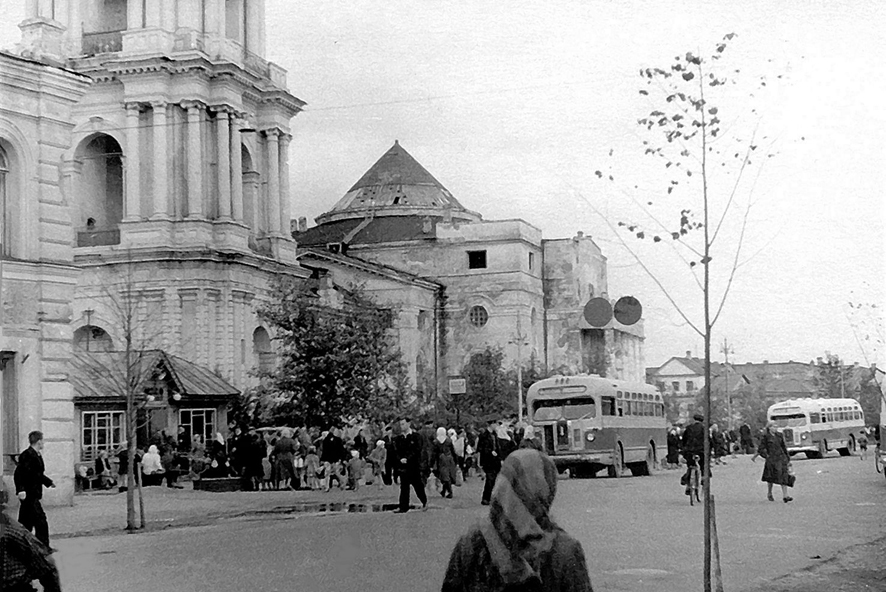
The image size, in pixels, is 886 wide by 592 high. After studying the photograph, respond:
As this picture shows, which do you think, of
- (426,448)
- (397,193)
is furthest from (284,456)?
(397,193)

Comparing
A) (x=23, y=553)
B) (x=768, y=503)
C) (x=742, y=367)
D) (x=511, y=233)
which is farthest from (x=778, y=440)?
(x=23, y=553)

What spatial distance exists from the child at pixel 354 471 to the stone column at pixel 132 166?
281 inches

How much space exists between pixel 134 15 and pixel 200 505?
7.76 m

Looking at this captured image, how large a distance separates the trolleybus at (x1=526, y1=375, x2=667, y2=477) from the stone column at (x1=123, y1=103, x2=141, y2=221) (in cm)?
907

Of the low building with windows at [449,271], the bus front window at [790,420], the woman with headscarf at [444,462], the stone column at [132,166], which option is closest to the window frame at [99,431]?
the stone column at [132,166]

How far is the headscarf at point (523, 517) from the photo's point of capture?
5.07 m

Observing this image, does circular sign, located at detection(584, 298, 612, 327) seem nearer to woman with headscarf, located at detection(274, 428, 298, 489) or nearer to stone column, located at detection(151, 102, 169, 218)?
stone column, located at detection(151, 102, 169, 218)

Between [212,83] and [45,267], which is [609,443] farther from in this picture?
[45,267]

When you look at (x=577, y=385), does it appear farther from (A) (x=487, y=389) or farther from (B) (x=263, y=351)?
(B) (x=263, y=351)

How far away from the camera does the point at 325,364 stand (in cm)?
3123

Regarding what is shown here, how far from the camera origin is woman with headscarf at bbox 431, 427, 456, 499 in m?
23.4

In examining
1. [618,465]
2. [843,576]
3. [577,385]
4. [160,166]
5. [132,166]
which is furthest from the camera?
[618,465]

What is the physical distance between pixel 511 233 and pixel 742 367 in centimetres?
401

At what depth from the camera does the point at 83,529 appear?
18688 mm
